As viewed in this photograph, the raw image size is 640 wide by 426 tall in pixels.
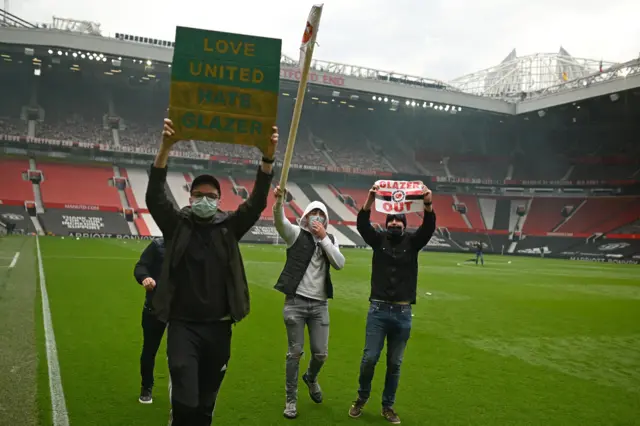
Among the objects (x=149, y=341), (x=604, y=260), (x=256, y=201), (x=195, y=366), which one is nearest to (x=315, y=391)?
(x=149, y=341)

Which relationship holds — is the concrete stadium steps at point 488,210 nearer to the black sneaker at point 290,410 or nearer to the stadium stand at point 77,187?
the stadium stand at point 77,187

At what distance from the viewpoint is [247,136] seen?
13.3 ft

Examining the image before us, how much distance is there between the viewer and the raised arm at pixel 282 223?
514 centimetres

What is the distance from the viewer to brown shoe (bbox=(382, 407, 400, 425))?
18.3ft

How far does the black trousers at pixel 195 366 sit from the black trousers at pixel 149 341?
83.1 inches

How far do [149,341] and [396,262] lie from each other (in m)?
2.71

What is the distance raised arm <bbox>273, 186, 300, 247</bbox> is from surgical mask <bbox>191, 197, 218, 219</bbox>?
3.65 feet

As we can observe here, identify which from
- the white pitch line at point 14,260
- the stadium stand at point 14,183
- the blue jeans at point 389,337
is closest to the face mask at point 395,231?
the blue jeans at point 389,337

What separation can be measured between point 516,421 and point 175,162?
53.5 m

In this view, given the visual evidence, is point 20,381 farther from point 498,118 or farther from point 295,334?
point 498,118

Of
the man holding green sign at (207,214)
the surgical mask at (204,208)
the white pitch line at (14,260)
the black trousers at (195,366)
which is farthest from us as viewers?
the white pitch line at (14,260)

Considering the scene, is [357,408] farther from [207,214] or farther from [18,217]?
[18,217]

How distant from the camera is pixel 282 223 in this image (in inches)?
218

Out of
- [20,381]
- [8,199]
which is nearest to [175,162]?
[8,199]
